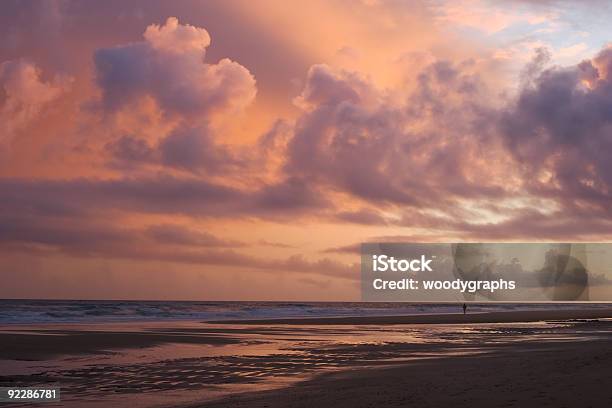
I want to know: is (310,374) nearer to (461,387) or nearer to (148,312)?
(461,387)

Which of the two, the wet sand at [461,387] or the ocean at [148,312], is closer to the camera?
the wet sand at [461,387]

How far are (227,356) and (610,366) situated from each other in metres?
14.3

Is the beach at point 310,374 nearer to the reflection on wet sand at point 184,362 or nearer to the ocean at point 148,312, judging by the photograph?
the reflection on wet sand at point 184,362

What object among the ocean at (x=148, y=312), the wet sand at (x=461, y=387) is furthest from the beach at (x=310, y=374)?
the ocean at (x=148, y=312)

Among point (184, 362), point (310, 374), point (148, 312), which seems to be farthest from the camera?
point (148, 312)

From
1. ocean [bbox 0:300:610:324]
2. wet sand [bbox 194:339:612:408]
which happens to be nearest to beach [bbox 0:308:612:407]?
wet sand [bbox 194:339:612:408]

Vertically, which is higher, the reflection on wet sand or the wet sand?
the wet sand

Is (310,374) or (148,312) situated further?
(148,312)

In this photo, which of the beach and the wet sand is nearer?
the wet sand

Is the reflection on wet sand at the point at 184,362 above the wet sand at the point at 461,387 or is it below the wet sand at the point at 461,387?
below

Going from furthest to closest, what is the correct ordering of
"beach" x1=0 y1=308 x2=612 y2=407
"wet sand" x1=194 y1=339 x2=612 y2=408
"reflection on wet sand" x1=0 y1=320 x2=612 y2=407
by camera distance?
Answer: "reflection on wet sand" x1=0 y1=320 x2=612 y2=407
"beach" x1=0 y1=308 x2=612 y2=407
"wet sand" x1=194 y1=339 x2=612 y2=408

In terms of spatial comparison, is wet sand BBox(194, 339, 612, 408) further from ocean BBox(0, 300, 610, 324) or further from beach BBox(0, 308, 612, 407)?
ocean BBox(0, 300, 610, 324)

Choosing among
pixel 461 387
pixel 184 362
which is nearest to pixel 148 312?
pixel 184 362

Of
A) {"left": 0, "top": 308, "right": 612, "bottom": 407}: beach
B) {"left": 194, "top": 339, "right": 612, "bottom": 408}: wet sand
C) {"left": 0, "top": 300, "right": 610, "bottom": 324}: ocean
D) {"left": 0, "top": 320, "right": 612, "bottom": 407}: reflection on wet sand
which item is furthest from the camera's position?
{"left": 0, "top": 300, "right": 610, "bottom": 324}: ocean
